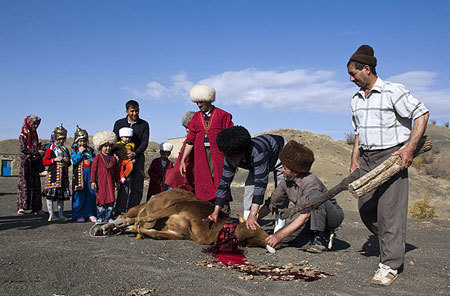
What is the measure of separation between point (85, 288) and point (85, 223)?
4253mm

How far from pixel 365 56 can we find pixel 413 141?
96 cm

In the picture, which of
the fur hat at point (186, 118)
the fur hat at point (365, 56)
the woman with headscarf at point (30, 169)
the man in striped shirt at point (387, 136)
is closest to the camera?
the man in striped shirt at point (387, 136)

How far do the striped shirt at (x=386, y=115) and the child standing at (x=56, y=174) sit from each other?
5662 mm

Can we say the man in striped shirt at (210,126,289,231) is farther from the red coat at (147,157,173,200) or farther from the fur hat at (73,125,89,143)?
the fur hat at (73,125,89,143)

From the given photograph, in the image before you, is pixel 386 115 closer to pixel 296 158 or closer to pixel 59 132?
pixel 296 158

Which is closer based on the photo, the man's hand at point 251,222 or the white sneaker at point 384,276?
the white sneaker at point 384,276

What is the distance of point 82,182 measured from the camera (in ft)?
25.7

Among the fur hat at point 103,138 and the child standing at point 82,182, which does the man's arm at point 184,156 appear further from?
the child standing at point 82,182

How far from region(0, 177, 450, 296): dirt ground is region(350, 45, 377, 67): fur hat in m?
2.11

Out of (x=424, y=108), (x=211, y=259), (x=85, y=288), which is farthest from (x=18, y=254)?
(x=424, y=108)

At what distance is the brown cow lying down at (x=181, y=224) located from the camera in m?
5.37

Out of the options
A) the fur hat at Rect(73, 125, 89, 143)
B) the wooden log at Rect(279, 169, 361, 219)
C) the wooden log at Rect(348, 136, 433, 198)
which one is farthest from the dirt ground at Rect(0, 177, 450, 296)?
the fur hat at Rect(73, 125, 89, 143)

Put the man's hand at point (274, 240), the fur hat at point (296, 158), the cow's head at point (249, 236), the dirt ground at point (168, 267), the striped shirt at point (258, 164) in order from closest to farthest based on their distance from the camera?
the dirt ground at point (168, 267)
the man's hand at point (274, 240)
the fur hat at point (296, 158)
the striped shirt at point (258, 164)
the cow's head at point (249, 236)

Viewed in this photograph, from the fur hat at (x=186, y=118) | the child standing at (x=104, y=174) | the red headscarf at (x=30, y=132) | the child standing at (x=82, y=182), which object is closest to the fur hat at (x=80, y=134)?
the child standing at (x=82, y=182)
